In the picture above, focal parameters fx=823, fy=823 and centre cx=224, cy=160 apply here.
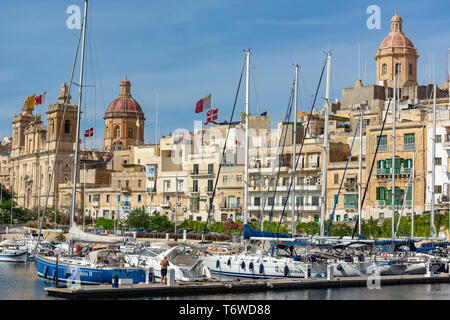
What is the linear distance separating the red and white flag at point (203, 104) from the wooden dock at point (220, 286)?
3630 centimetres

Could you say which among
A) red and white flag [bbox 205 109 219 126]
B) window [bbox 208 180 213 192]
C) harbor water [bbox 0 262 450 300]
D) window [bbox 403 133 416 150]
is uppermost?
red and white flag [bbox 205 109 219 126]

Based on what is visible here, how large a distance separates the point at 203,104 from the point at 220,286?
40.0 m

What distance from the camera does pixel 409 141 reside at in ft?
219

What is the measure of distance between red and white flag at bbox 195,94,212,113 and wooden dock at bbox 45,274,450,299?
36.3 metres

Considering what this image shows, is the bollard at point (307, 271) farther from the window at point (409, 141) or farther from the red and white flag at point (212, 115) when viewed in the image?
the red and white flag at point (212, 115)

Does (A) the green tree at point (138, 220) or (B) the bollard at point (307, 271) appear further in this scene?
(A) the green tree at point (138, 220)

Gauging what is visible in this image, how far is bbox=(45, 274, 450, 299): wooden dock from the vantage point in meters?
33.8

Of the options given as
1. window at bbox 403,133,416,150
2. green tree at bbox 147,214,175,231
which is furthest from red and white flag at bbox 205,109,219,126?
window at bbox 403,133,416,150

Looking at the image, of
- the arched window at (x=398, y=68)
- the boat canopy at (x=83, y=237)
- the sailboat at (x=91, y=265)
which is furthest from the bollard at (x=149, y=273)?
the arched window at (x=398, y=68)

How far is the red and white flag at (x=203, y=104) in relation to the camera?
7469 cm

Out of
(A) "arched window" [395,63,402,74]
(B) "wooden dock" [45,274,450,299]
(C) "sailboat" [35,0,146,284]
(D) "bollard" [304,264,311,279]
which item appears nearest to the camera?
(B) "wooden dock" [45,274,450,299]

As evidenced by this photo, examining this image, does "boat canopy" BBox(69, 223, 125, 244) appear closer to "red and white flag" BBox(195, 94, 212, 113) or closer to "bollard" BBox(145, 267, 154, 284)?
"bollard" BBox(145, 267, 154, 284)
